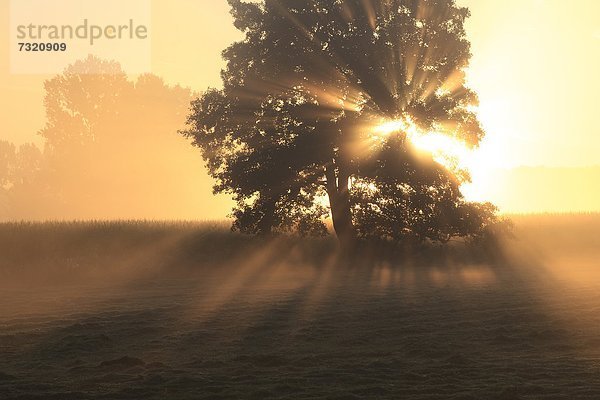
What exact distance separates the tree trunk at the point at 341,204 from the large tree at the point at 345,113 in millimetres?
122

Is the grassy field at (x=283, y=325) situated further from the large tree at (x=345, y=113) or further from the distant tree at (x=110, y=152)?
the distant tree at (x=110, y=152)

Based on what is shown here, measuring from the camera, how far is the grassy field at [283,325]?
35.2 ft

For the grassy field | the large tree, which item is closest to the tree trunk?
the large tree

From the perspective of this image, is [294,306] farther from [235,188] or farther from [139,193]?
[139,193]

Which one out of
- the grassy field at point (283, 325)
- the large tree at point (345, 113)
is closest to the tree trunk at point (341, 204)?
the large tree at point (345, 113)

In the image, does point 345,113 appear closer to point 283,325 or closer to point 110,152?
point 283,325

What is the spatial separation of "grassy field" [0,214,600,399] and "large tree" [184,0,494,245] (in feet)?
8.03

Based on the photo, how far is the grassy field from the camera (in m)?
10.7

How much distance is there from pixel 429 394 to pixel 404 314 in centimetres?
822

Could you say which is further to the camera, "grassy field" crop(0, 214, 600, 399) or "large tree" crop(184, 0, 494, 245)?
"large tree" crop(184, 0, 494, 245)

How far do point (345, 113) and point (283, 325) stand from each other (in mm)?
21737

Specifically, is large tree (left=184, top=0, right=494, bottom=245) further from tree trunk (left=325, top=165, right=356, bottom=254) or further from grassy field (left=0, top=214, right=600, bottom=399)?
grassy field (left=0, top=214, right=600, bottom=399)

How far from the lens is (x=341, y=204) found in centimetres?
3828

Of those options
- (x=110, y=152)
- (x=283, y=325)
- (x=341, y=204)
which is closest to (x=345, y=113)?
(x=341, y=204)
